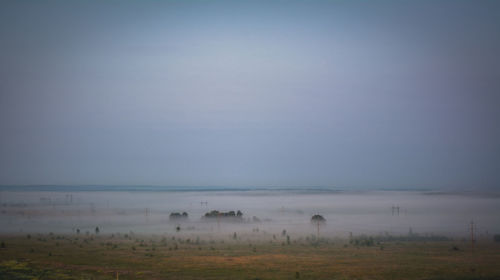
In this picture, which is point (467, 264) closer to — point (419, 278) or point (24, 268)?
point (419, 278)

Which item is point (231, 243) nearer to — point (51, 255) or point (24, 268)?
point (51, 255)

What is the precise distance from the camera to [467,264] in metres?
40.7

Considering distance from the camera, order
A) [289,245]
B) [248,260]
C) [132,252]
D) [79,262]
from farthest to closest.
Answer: [289,245]
[132,252]
[248,260]
[79,262]

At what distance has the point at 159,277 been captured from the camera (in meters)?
33.9

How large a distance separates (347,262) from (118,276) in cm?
1818

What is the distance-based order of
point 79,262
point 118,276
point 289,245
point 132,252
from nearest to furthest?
1. point 118,276
2. point 79,262
3. point 132,252
4. point 289,245


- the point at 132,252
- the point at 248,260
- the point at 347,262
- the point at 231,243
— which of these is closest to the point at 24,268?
the point at 132,252

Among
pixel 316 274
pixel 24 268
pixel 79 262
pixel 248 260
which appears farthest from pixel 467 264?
pixel 24 268

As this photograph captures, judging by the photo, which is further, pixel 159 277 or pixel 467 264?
pixel 467 264

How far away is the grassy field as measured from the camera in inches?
1369

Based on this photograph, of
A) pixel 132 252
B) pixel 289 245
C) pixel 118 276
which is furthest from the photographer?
pixel 289 245

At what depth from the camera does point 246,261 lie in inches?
1663

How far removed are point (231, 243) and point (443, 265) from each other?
26.5 metres

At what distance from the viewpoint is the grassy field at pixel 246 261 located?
34.8m
